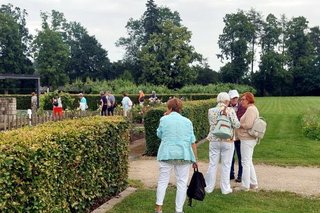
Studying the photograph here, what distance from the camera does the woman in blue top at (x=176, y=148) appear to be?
6773 millimetres

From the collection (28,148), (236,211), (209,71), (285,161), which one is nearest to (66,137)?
(28,148)

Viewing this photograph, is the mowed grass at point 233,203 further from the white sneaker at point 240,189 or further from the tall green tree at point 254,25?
the tall green tree at point 254,25

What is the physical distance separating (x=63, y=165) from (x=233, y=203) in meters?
3.22

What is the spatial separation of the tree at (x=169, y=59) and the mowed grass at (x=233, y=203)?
206 ft

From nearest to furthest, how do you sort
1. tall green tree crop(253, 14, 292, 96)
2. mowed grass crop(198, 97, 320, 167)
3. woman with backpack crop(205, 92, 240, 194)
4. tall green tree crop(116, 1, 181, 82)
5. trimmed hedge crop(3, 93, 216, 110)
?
woman with backpack crop(205, 92, 240, 194) → mowed grass crop(198, 97, 320, 167) → trimmed hedge crop(3, 93, 216, 110) → tall green tree crop(253, 14, 292, 96) → tall green tree crop(116, 1, 181, 82)

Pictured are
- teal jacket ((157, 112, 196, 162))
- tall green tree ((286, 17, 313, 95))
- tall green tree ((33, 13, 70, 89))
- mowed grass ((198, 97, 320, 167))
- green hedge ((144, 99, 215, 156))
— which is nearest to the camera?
teal jacket ((157, 112, 196, 162))

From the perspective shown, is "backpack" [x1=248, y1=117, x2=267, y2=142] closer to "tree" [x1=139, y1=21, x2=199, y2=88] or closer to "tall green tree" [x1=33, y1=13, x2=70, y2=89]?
"tree" [x1=139, y1=21, x2=199, y2=88]

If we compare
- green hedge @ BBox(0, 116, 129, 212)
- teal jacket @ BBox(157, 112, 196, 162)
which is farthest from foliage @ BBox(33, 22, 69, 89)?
teal jacket @ BBox(157, 112, 196, 162)

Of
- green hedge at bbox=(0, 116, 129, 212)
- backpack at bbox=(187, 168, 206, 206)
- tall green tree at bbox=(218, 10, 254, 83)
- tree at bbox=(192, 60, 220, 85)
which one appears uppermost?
tall green tree at bbox=(218, 10, 254, 83)

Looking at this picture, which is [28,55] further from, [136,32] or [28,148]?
[28,148]

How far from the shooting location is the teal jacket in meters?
6.75

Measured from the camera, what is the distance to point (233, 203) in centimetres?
793

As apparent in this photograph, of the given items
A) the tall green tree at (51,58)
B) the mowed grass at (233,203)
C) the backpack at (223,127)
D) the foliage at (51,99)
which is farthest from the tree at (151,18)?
the mowed grass at (233,203)

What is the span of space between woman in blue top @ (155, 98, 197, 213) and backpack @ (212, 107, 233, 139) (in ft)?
4.50
